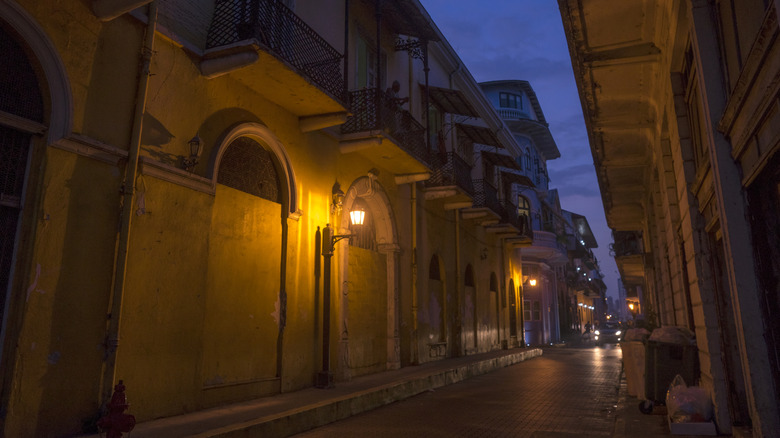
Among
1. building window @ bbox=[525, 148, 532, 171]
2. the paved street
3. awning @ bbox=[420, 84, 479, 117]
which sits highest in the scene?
building window @ bbox=[525, 148, 532, 171]

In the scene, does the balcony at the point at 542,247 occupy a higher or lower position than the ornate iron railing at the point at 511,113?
lower

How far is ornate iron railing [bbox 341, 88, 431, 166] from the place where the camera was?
36.3 feet

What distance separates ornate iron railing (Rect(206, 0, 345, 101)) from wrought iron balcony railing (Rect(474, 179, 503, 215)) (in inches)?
391

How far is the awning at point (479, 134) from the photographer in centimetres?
1839

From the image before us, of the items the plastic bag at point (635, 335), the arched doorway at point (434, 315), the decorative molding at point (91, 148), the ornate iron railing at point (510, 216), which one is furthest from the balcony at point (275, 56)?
the ornate iron railing at point (510, 216)

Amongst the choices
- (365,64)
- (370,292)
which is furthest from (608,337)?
(365,64)

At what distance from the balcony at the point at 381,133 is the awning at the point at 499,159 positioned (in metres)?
8.43

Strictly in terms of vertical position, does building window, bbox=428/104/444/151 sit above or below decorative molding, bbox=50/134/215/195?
above

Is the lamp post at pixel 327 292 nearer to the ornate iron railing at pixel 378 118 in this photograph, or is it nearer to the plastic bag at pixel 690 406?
the ornate iron railing at pixel 378 118

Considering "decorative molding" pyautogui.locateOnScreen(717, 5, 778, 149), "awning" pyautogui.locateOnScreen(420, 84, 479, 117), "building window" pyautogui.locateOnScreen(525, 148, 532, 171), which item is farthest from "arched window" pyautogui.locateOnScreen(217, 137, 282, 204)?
"building window" pyautogui.locateOnScreen(525, 148, 532, 171)

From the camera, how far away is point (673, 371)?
724cm

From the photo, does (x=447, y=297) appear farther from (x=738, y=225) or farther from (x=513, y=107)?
(x=513, y=107)

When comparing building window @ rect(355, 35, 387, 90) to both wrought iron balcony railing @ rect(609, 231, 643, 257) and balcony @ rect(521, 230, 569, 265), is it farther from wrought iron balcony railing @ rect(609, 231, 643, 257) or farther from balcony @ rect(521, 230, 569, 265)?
balcony @ rect(521, 230, 569, 265)

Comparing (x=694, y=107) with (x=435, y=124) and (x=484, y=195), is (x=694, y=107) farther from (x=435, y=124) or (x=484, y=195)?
(x=484, y=195)
